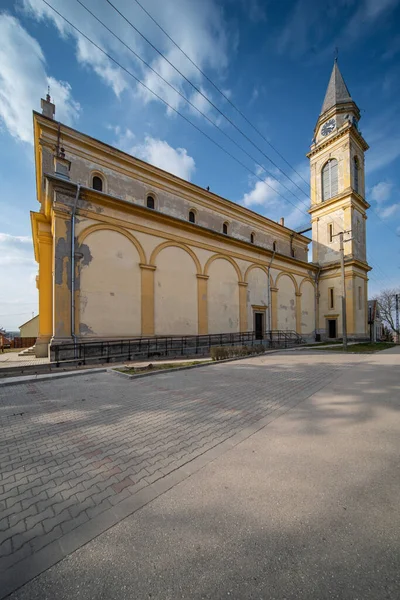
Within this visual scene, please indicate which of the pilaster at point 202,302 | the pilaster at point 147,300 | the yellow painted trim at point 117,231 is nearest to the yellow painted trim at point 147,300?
the pilaster at point 147,300

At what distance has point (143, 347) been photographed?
14.0m

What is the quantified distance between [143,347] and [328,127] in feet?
105

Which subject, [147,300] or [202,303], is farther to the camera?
[202,303]

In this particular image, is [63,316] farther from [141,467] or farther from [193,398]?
[141,467]

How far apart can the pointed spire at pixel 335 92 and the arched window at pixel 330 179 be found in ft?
20.0

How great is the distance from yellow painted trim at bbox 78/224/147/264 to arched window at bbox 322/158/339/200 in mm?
24449

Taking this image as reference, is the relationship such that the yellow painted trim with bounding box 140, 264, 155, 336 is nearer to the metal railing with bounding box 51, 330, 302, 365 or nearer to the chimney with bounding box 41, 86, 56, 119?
the metal railing with bounding box 51, 330, 302, 365

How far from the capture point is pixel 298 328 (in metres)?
25.7

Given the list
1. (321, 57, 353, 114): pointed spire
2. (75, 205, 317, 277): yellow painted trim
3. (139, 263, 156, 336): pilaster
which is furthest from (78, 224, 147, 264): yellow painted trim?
(321, 57, 353, 114): pointed spire

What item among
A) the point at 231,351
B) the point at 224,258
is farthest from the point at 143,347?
the point at 224,258

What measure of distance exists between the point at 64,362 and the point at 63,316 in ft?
8.25

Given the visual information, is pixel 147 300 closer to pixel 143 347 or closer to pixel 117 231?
pixel 143 347

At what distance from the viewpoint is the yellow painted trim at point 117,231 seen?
507 inches

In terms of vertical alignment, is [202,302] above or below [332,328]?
above
